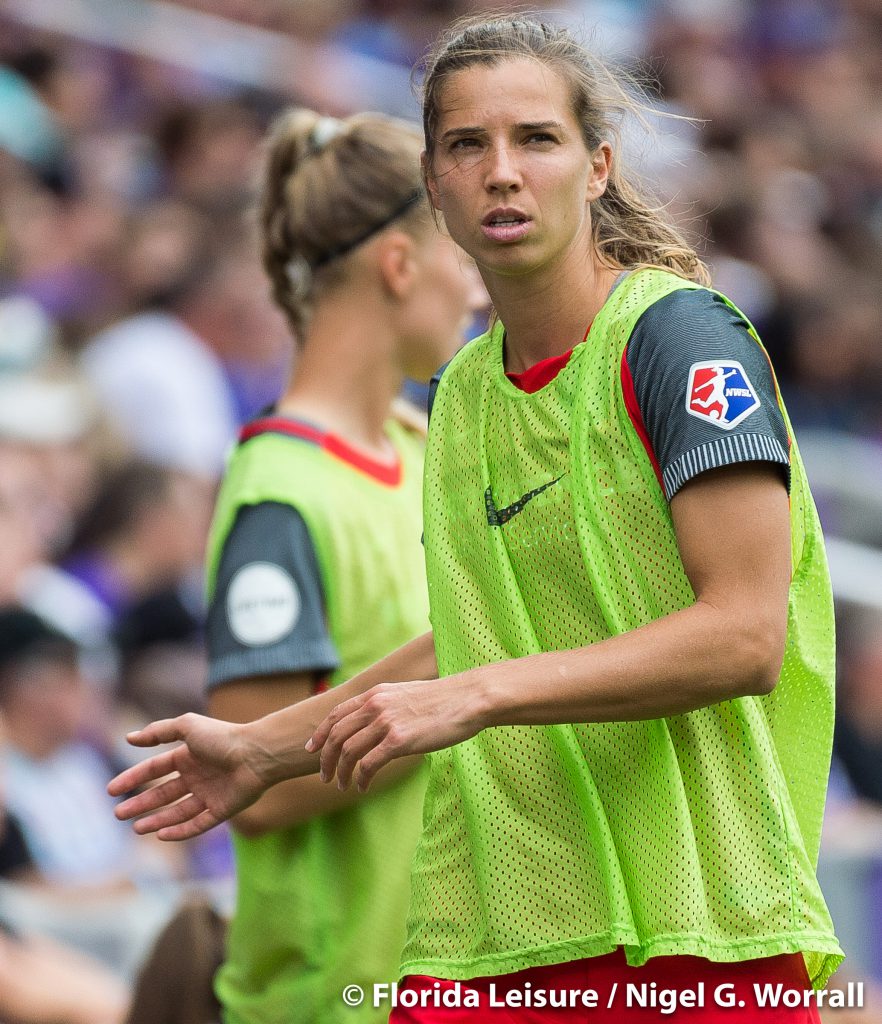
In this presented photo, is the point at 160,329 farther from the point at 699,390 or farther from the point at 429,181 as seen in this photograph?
the point at 699,390

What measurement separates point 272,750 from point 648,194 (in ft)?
3.38

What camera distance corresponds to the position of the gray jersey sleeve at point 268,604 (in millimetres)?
3334

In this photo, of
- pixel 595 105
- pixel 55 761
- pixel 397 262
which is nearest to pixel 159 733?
pixel 595 105

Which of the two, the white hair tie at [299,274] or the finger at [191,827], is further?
the white hair tie at [299,274]

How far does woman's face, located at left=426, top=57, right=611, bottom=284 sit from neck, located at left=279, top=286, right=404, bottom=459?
126 centimetres

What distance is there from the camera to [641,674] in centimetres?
215

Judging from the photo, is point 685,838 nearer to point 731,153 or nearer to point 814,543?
point 814,543

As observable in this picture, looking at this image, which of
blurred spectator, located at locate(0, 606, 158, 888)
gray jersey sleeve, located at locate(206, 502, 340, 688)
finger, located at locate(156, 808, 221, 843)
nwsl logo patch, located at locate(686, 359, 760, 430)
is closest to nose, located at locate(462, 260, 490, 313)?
gray jersey sleeve, located at locate(206, 502, 340, 688)

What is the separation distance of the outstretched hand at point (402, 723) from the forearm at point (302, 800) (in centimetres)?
116

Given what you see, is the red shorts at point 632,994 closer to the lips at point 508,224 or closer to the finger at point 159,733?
the finger at point 159,733

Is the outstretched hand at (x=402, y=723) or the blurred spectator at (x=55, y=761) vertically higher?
the blurred spectator at (x=55, y=761)

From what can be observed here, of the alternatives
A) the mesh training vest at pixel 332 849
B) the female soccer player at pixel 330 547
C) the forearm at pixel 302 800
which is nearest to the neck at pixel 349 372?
the female soccer player at pixel 330 547

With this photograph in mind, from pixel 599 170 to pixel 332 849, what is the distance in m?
1.50

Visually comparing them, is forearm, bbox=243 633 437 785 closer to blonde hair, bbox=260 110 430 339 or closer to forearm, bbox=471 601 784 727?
forearm, bbox=471 601 784 727
